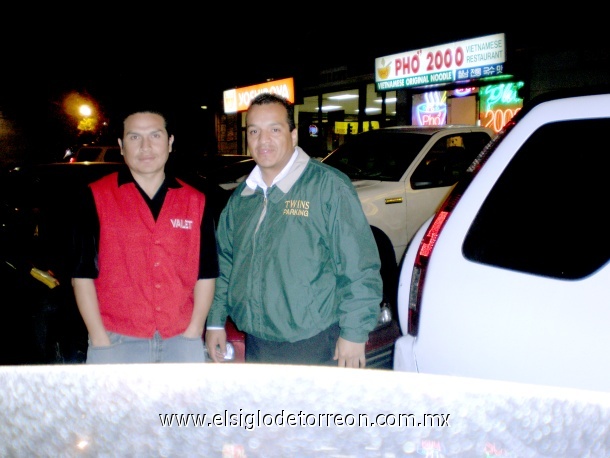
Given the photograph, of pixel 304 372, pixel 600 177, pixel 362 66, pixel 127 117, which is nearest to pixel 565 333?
pixel 600 177

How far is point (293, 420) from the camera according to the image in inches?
33.9

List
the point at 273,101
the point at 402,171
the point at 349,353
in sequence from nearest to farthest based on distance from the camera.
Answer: the point at 349,353 < the point at 273,101 < the point at 402,171

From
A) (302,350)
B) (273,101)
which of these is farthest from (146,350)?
(273,101)

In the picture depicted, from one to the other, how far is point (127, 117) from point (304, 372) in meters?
1.70

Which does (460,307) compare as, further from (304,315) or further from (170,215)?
(170,215)

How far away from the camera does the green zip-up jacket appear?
2197mm

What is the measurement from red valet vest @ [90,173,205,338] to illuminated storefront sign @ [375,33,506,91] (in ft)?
29.7

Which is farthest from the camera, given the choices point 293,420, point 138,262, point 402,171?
point 402,171

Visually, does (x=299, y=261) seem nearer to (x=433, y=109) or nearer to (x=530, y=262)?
(x=530, y=262)

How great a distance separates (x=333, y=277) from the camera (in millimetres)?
2295

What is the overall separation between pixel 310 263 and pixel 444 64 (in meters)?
9.67

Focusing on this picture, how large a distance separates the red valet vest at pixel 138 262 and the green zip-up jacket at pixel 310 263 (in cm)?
32

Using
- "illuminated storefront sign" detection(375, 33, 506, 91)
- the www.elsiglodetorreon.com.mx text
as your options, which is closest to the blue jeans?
the www.elsiglodetorreon.com.mx text

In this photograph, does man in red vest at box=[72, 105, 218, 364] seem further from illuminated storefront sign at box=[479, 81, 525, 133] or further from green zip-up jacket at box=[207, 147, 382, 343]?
illuminated storefront sign at box=[479, 81, 525, 133]
